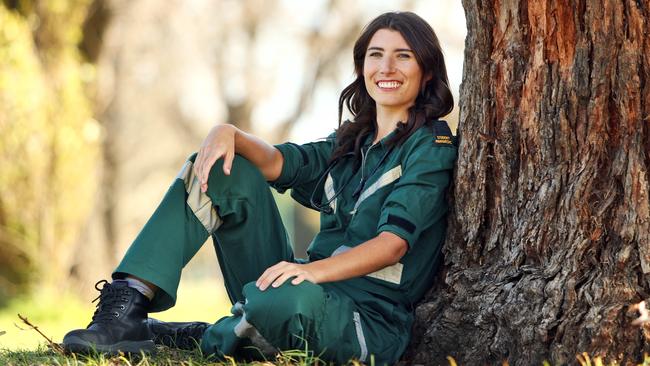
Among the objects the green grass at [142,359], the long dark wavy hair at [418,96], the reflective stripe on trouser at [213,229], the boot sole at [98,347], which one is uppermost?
the long dark wavy hair at [418,96]

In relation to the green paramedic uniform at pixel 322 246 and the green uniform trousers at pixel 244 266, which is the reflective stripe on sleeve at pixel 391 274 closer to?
the green paramedic uniform at pixel 322 246

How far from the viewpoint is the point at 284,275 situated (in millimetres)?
3191

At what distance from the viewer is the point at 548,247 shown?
327 centimetres

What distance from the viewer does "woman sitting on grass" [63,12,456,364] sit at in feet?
10.8

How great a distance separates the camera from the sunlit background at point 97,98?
10156mm

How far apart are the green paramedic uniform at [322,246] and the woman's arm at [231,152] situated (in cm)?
7

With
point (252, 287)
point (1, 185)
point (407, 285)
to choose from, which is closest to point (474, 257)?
point (407, 285)

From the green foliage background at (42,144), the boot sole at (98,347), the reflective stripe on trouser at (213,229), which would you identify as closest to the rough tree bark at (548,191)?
the reflective stripe on trouser at (213,229)

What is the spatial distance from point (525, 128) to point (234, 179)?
1.08 meters

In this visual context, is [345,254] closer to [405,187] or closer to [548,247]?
Answer: [405,187]

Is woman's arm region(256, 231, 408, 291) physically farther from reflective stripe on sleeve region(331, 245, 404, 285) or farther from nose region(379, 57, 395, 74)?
nose region(379, 57, 395, 74)

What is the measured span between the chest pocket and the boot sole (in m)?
0.96

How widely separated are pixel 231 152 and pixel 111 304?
0.70 meters

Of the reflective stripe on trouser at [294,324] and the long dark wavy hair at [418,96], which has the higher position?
the long dark wavy hair at [418,96]
